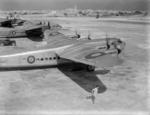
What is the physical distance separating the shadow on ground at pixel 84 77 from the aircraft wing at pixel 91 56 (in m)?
1.91

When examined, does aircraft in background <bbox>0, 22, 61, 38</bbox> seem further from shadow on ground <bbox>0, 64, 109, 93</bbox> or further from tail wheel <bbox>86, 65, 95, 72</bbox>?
tail wheel <bbox>86, 65, 95, 72</bbox>

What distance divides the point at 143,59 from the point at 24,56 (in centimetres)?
1425

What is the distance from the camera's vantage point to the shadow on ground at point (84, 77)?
51.8 ft

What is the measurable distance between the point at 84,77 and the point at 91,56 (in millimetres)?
2220

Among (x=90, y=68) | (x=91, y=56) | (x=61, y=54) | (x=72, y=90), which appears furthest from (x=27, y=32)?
(x=72, y=90)

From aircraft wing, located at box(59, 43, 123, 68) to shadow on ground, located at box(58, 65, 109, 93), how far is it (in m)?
1.91

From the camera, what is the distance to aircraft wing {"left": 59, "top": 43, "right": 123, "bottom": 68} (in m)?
15.1

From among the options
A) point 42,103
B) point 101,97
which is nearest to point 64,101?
point 42,103

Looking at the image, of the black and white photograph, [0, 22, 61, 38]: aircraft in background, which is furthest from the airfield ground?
[0, 22, 61, 38]: aircraft in background

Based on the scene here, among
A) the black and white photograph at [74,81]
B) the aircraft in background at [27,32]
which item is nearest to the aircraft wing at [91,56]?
the black and white photograph at [74,81]

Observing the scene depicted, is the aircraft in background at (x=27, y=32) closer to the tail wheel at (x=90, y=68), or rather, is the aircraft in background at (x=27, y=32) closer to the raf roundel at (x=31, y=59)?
the raf roundel at (x=31, y=59)

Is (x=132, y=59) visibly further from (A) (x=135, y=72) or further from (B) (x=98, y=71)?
(B) (x=98, y=71)

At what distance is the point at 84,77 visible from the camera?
1792cm

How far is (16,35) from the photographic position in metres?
38.4
